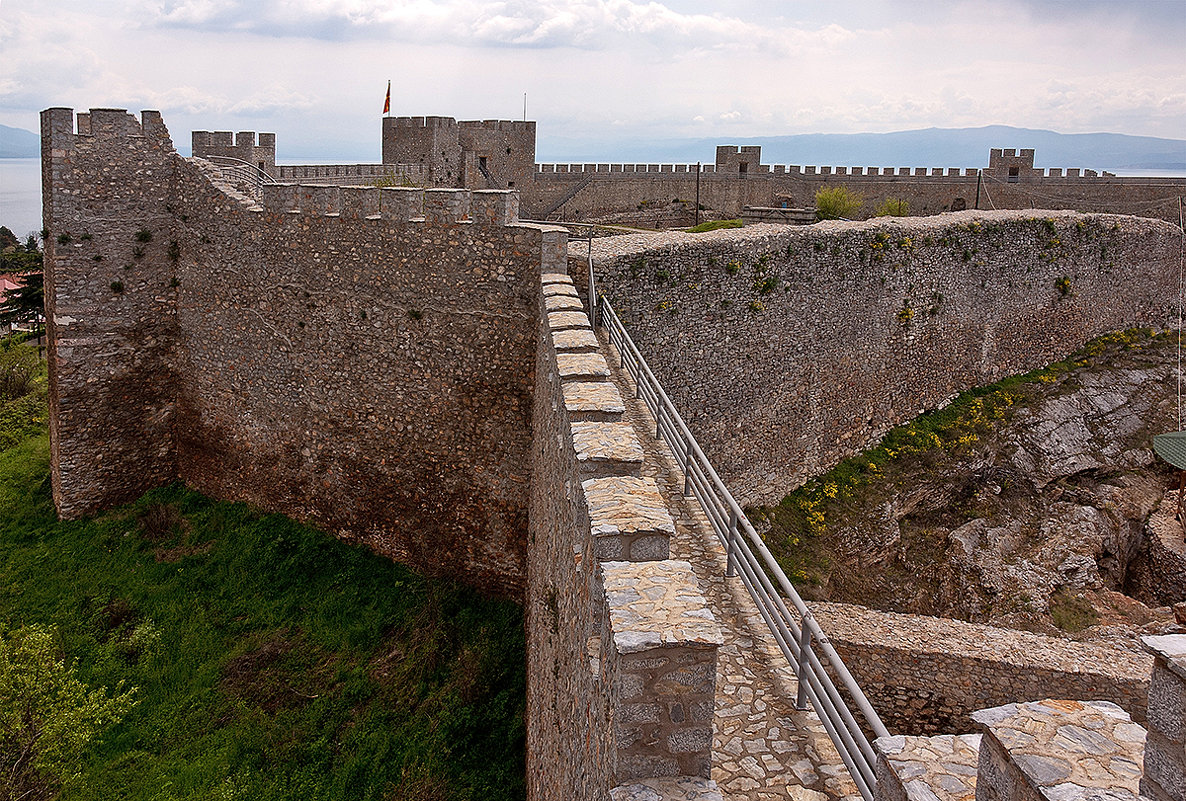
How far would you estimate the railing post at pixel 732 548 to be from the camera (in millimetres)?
5270

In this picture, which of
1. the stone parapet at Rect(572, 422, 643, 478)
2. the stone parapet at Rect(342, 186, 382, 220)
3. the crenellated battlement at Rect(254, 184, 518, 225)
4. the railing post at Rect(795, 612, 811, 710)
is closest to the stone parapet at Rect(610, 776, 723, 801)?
the railing post at Rect(795, 612, 811, 710)

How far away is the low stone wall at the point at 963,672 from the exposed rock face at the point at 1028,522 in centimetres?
213

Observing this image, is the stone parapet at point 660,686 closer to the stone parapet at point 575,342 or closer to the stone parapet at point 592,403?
the stone parapet at point 592,403

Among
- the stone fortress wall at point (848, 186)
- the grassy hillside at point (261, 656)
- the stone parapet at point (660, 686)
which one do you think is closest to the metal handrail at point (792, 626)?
the stone parapet at point (660, 686)

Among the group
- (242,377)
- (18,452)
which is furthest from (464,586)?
(18,452)

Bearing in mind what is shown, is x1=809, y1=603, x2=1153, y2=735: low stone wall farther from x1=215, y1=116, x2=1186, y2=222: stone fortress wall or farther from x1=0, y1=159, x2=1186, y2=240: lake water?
x1=0, y1=159, x2=1186, y2=240: lake water

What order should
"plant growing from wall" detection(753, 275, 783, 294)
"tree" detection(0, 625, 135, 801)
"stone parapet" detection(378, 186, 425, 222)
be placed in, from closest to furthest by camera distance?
"tree" detection(0, 625, 135, 801) < "stone parapet" detection(378, 186, 425, 222) < "plant growing from wall" detection(753, 275, 783, 294)

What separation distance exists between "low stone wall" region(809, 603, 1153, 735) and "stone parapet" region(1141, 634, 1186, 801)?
7630mm

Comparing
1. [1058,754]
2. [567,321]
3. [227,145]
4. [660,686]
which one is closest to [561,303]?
[567,321]

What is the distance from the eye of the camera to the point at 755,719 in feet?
14.3

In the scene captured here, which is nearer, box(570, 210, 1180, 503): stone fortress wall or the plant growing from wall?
box(570, 210, 1180, 503): stone fortress wall

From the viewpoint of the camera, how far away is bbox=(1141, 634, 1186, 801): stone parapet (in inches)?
96.4

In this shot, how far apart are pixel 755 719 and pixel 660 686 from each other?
46.3 inches

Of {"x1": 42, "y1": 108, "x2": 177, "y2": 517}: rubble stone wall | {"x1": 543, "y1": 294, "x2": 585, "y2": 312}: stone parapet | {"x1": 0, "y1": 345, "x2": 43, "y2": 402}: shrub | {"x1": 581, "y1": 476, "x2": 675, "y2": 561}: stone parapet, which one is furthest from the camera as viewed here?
{"x1": 0, "y1": 345, "x2": 43, "y2": 402}: shrub
